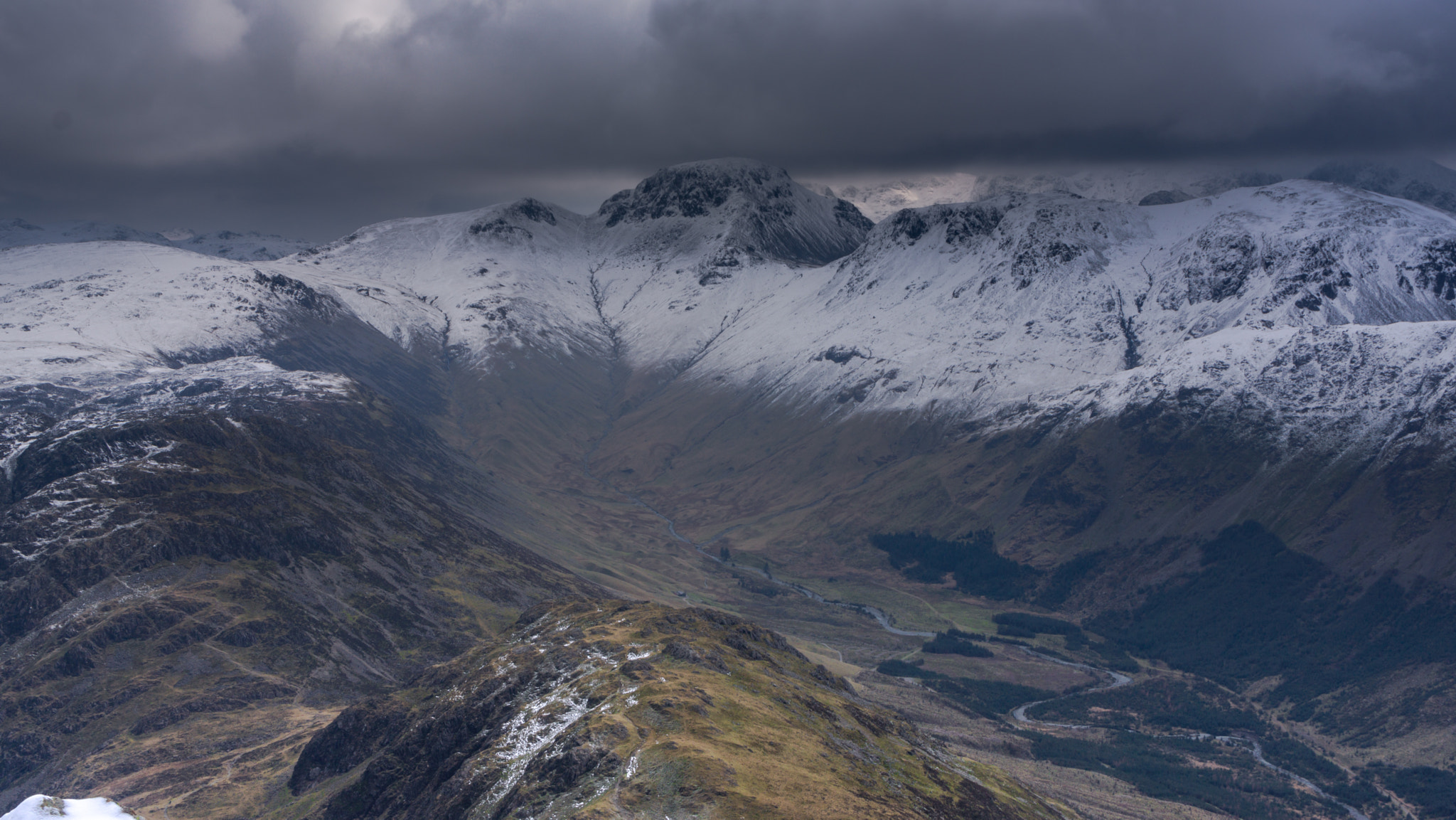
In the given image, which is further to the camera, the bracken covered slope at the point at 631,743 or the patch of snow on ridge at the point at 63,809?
the bracken covered slope at the point at 631,743

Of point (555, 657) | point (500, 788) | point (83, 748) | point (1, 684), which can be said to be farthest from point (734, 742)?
point (1, 684)

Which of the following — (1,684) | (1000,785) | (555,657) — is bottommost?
(1000,785)

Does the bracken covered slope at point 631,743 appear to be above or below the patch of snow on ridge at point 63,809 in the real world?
below

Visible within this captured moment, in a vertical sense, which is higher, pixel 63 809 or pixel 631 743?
pixel 63 809

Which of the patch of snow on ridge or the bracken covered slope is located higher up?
the patch of snow on ridge

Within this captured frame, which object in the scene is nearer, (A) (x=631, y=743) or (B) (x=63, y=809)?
(B) (x=63, y=809)

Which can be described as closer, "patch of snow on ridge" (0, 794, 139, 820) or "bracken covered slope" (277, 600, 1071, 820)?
"patch of snow on ridge" (0, 794, 139, 820)

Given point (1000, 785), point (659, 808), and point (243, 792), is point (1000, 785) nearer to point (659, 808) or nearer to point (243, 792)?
point (659, 808)

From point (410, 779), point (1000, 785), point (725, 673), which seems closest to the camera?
point (410, 779)
